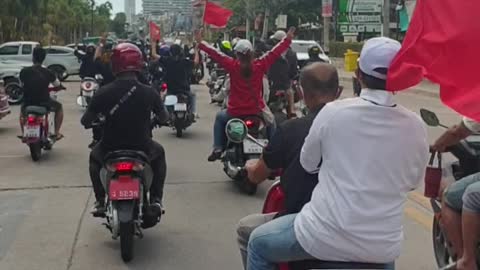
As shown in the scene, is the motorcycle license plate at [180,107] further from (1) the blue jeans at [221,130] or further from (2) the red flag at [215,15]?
(1) the blue jeans at [221,130]

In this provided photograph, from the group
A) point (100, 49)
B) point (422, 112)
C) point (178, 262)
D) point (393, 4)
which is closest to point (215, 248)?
point (178, 262)

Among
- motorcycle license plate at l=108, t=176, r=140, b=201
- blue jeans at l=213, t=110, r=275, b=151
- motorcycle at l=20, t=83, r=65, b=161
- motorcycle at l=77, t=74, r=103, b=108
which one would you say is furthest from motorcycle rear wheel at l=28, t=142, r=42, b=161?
motorcycle at l=77, t=74, r=103, b=108

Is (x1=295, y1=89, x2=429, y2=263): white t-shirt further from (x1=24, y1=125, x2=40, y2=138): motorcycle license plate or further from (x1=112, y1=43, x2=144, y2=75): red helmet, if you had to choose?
(x1=24, y1=125, x2=40, y2=138): motorcycle license plate

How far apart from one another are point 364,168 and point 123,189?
3061 millimetres

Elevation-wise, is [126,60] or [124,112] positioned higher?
[126,60]

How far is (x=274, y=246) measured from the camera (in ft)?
11.8

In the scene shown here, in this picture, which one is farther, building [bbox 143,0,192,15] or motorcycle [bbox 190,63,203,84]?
building [bbox 143,0,192,15]

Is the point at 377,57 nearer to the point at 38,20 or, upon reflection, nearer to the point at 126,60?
the point at 126,60

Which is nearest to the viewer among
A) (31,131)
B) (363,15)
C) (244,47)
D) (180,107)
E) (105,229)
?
(105,229)

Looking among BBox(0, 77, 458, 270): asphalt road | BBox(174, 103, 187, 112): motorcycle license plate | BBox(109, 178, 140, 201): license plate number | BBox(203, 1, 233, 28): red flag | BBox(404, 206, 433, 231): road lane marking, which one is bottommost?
BBox(0, 77, 458, 270): asphalt road

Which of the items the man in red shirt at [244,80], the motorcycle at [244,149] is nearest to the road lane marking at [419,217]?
the motorcycle at [244,149]

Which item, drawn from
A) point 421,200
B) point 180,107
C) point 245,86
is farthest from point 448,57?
point 180,107

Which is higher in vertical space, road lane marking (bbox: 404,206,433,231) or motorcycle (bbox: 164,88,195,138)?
motorcycle (bbox: 164,88,195,138)

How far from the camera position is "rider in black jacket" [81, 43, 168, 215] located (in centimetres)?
627
